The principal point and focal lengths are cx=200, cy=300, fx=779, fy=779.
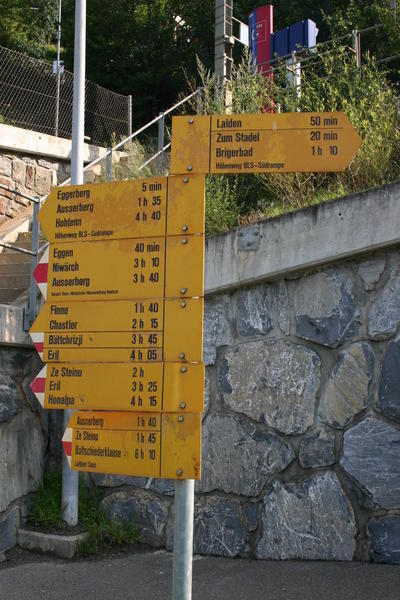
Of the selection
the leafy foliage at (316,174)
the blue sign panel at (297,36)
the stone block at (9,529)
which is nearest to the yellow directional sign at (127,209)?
the stone block at (9,529)

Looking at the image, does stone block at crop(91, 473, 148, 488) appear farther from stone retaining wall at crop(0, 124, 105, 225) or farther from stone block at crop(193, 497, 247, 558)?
stone retaining wall at crop(0, 124, 105, 225)

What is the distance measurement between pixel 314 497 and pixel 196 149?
256cm

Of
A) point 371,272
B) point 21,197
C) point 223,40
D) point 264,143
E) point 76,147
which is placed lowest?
point 371,272

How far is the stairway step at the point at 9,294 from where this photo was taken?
25.3ft

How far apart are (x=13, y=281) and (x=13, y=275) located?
12 cm

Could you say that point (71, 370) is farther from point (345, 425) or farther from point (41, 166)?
point (41, 166)

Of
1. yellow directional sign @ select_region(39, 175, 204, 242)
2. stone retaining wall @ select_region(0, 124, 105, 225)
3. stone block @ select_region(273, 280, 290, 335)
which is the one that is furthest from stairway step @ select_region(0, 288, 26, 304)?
yellow directional sign @ select_region(39, 175, 204, 242)

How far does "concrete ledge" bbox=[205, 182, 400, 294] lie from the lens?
15.3 ft

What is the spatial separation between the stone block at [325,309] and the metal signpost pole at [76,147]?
5.77ft

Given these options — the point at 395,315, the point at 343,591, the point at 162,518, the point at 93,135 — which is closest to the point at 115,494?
the point at 162,518

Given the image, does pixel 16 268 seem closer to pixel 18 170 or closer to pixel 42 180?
pixel 18 170

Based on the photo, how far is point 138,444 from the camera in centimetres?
295

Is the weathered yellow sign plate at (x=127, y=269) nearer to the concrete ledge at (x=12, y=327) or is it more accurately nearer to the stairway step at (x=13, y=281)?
the concrete ledge at (x=12, y=327)

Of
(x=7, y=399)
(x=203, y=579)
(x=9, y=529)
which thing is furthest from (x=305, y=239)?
(x=9, y=529)
